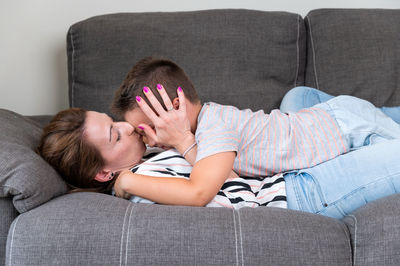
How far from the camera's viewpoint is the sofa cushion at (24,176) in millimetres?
1135

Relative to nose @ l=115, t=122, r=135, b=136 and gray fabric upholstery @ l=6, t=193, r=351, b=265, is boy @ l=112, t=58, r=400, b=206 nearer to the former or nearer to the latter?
nose @ l=115, t=122, r=135, b=136

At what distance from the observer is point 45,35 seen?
2289 mm

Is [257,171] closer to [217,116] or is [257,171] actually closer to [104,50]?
[217,116]

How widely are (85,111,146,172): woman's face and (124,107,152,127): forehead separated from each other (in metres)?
0.02

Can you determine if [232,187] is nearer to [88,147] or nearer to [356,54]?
[88,147]

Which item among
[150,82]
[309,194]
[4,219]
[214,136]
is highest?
[150,82]

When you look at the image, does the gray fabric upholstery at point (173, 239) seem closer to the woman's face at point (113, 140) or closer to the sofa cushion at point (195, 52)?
the woman's face at point (113, 140)

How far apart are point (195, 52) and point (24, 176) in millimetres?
1056

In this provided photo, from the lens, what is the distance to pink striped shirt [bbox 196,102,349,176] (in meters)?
1.39

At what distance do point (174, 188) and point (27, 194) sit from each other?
39 centimetres

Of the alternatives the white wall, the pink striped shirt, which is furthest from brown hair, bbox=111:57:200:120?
the white wall

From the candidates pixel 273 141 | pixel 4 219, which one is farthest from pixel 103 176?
pixel 273 141

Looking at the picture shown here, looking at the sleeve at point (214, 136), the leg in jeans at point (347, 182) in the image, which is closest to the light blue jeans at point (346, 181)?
the leg in jeans at point (347, 182)

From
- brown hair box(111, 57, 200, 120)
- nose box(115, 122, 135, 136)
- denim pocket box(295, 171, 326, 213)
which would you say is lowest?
denim pocket box(295, 171, 326, 213)
